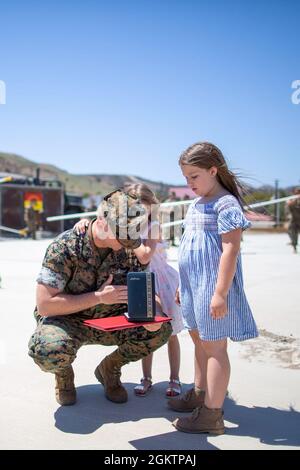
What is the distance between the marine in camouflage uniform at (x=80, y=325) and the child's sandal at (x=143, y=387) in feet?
0.41

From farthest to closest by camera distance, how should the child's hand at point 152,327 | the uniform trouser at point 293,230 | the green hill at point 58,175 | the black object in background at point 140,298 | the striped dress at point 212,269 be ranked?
the green hill at point 58,175, the uniform trouser at point 293,230, the child's hand at point 152,327, the black object in background at point 140,298, the striped dress at point 212,269

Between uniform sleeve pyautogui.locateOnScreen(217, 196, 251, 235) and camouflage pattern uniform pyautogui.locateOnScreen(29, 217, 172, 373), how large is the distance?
634 millimetres

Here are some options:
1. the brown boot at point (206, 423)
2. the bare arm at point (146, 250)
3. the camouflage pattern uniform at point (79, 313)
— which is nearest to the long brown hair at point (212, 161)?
the bare arm at point (146, 250)

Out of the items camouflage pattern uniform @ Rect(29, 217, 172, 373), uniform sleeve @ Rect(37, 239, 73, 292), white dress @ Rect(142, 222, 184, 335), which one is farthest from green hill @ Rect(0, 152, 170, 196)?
uniform sleeve @ Rect(37, 239, 73, 292)

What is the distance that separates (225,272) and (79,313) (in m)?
0.91

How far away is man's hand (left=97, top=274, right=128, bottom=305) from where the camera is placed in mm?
2664

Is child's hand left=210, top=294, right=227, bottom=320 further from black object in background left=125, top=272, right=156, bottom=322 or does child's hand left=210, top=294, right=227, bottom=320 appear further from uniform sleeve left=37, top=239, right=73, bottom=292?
uniform sleeve left=37, top=239, right=73, bottom=292

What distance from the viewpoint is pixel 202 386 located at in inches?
111

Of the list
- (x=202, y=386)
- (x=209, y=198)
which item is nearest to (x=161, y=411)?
(x=202, y=386)

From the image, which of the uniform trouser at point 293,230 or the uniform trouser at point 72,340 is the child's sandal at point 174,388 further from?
the uniform trouser at point 293,230

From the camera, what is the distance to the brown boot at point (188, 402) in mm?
2799

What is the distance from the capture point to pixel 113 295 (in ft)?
8.75

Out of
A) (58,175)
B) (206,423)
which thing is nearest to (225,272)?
(206,423)

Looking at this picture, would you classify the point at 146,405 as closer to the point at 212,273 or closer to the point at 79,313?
the point at 79,313
